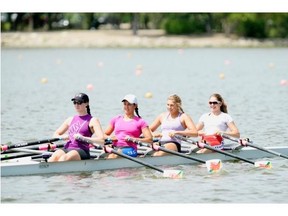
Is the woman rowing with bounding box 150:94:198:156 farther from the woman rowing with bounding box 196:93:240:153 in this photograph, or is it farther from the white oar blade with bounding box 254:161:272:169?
the white oar blade with bounding box 254:161:272:169

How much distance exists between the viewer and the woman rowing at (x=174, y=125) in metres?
13.9

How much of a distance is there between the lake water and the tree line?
4.99ft

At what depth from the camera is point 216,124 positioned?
46.8ft

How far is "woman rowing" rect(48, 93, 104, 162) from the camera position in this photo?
12.7 meters

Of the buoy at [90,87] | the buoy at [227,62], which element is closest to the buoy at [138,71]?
the buoy at [227,62]

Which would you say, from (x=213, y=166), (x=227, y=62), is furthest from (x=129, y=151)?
(x=227, y=62)

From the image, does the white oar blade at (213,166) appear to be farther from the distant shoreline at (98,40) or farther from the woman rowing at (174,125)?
the distant shoreline at (98,40)

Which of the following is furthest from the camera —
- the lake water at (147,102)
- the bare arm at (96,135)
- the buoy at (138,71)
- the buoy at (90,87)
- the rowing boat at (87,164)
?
the buoy at (138,71)

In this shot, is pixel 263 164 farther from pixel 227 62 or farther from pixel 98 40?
pixel 98 40

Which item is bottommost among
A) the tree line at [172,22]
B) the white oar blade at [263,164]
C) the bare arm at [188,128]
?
the white oar blade at [263,164]

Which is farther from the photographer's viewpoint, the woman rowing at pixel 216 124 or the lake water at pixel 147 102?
the woman rowing at pixel 216 124

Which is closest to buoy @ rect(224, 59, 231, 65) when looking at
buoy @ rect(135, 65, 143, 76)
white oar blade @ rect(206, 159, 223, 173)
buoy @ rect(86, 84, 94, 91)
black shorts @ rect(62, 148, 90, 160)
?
buoy @ rect(135, 65, 143, 76)

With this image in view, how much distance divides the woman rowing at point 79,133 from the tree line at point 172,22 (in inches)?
1385

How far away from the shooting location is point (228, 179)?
1302 cm
